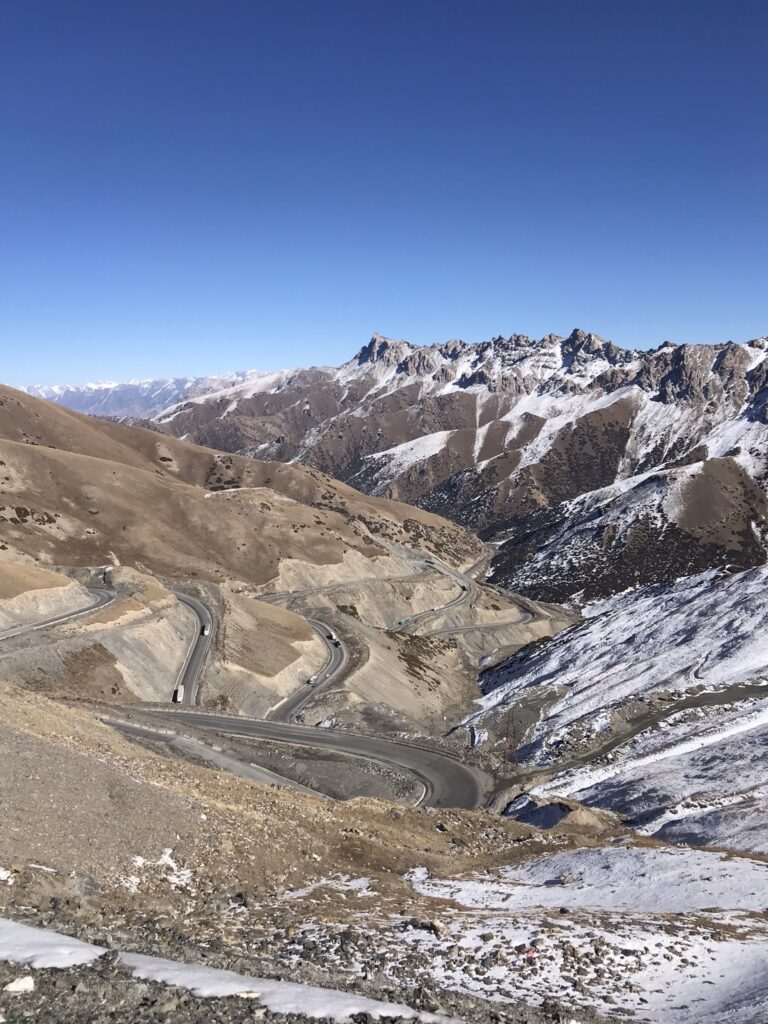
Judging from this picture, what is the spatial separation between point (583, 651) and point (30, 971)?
9348 cm

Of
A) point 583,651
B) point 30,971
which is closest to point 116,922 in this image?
point 30,971

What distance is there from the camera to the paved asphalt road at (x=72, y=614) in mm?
72831

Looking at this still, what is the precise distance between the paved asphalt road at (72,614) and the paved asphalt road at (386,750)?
68.4ft

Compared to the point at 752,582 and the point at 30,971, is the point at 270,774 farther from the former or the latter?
the point at 752,582

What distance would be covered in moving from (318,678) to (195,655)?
16.3 metres

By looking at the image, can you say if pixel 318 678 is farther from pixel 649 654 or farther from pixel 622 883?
pixel 622 883

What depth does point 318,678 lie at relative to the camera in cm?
8862

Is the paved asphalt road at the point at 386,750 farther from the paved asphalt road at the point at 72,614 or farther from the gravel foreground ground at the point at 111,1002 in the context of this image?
the gravel foreground ground at the point at 111,1002

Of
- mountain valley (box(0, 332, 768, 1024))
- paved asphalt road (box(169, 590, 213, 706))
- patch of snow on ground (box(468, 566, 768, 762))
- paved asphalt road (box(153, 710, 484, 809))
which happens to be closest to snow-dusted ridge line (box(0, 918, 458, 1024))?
mountain valley (box(0, 332, 768, 1024))

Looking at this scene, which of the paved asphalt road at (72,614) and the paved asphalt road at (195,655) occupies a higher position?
the paved asphalt road at (72,614)

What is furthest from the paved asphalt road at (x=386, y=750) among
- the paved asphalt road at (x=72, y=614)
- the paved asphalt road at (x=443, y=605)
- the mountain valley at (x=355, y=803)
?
the paved asphalt road at (x=443, y=605)

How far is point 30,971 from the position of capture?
12.0 m

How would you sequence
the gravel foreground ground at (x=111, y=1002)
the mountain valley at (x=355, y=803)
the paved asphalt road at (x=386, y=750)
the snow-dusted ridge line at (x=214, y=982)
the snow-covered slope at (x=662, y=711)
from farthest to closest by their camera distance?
the paved asphalt road at (x=386, y=750), the snow-covered slope at (x=662, y=711), the mountain valley at (x=355, y=803), the snow-dusted ridge line at (x=214, y=982), the gravel foreground ground at (x=111, y=1002)

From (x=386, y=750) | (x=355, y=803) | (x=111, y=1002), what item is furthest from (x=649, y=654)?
(x=111, y=1002)
